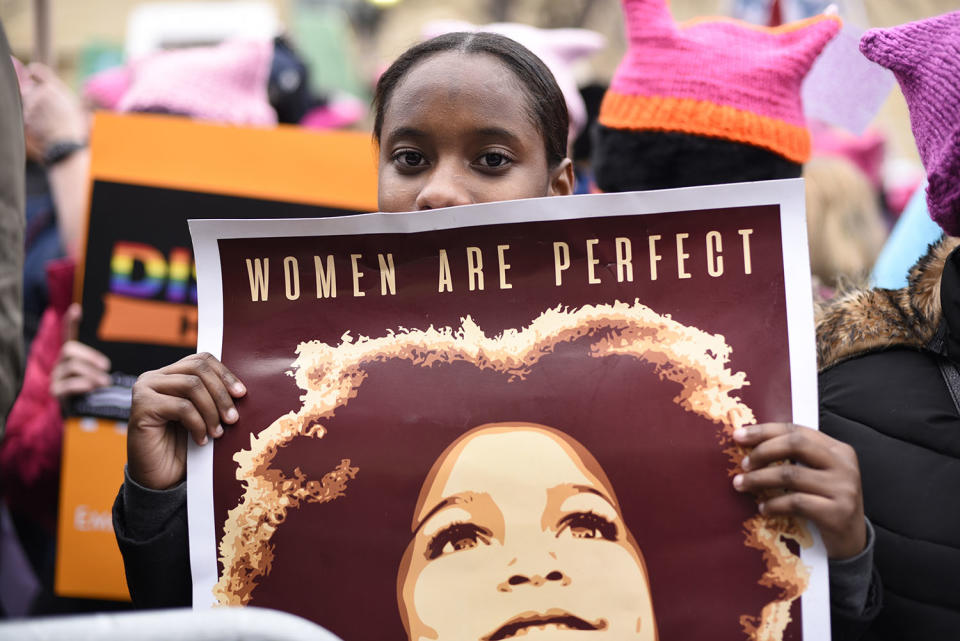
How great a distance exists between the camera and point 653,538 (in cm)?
112

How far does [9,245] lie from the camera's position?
834 mm

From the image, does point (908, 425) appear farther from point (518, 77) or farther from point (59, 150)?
point (59, 150)

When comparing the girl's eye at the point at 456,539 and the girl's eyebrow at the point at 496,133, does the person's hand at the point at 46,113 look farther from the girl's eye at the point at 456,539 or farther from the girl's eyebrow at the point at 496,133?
the girl's eye at the point at 456,539

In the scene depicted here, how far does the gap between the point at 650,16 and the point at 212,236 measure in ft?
3.46

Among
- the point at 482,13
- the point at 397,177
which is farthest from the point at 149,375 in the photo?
the point at 482,13

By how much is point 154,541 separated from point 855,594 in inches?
36.2

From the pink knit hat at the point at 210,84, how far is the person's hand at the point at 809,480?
1989mm

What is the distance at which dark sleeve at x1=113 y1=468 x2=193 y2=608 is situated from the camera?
1221 millimetres

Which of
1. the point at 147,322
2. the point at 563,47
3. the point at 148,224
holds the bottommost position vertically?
the point at 147,322

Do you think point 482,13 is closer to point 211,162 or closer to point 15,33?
point 15,33

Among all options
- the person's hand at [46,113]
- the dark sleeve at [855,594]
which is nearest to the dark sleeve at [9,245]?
the dark sleeve at [855,594]

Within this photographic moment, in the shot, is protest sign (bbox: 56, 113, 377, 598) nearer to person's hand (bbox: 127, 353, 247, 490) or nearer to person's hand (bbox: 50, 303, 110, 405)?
person's hand (bbox: 50, 303, 110, 405)

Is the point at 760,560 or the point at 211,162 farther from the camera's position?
the point at 211,162

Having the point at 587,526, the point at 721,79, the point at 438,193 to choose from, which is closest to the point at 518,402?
the point at 587,526
